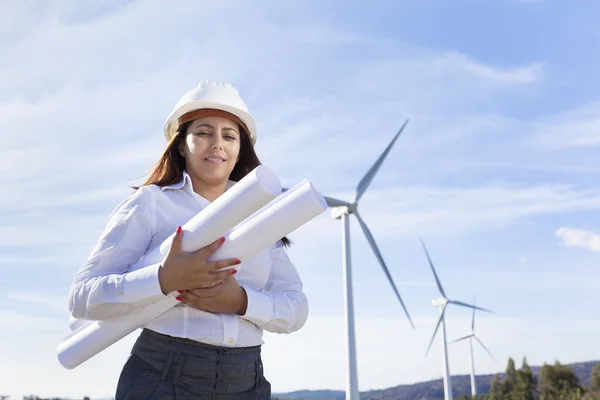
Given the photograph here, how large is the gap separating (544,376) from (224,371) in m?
73.8

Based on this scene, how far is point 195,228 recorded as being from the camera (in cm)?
315

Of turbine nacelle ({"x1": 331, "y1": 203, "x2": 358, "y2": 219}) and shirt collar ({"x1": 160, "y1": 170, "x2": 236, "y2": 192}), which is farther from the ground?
turbine nacelle ({"x1": 331, "y1": 203, "x2": 358, "y2": 219})

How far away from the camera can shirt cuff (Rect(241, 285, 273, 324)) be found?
3.42m

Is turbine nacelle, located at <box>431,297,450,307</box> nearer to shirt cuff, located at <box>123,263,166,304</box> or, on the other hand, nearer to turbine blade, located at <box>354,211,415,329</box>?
turbine blade, located at <box>354,211,415,329</box>

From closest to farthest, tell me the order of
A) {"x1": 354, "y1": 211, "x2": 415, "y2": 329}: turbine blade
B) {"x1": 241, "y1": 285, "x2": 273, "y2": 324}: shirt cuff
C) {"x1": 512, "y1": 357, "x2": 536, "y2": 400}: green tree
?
{"x1": 241, "y1": 285, "x2": 273, "y2": 324}: shirt cuff, {"x1": 354, "y1": 211, "x2": 415, "y2": 329}: turbine blade, {"x1": 512, "y1": 357, "x2": 536, "y2": 400}: green tree

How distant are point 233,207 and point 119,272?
0.84 m

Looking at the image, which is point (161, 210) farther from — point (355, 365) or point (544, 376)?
point (544, 376)

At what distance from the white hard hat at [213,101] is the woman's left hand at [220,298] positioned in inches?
39.9

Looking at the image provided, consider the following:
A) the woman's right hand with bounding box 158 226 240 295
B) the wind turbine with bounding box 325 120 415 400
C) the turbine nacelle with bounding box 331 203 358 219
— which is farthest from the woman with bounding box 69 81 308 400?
the turbine nacelle with bounding box 331 203 358 219

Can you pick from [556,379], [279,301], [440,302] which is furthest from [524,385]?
[279,301]

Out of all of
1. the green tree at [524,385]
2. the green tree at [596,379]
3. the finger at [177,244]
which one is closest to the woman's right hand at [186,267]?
the finger at [177,244]

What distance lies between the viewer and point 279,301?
11.8ft

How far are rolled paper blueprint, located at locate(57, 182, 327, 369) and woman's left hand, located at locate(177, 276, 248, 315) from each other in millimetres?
113

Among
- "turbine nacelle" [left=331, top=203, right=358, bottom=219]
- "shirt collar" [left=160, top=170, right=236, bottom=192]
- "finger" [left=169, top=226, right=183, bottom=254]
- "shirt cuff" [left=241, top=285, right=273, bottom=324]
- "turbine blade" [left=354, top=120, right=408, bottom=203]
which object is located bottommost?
"shirt cuff" [left=241, top=285, right=273, bottom=324]
